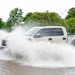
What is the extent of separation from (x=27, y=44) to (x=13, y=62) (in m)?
1.19

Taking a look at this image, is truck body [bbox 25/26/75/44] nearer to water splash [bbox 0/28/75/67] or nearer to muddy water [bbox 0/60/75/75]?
water splash [bbox 0/28/75/67]

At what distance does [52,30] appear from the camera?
1703cm

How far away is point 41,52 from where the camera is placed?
14.8 meters

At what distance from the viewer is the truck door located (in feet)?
52.9

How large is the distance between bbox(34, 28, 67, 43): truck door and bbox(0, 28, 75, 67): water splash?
68 centimetres

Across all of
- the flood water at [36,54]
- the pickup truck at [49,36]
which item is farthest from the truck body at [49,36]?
the flood water at [36,54]

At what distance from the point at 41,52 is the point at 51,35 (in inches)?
81.9

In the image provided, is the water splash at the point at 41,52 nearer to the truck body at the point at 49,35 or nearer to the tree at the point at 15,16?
the truck body at the point at 49,35

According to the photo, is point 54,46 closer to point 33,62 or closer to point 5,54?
point 33,62

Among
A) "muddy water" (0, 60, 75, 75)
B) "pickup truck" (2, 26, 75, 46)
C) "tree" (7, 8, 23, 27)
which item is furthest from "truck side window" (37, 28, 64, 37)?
"tree" (7, 8, 23, 27)

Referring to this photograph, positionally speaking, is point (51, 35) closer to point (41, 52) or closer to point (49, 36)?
point (49, 36)

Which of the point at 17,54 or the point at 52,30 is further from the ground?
the point at 52,30

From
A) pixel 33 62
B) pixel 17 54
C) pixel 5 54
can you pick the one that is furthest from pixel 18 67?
pixel 5 54

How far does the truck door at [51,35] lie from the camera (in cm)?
1612
